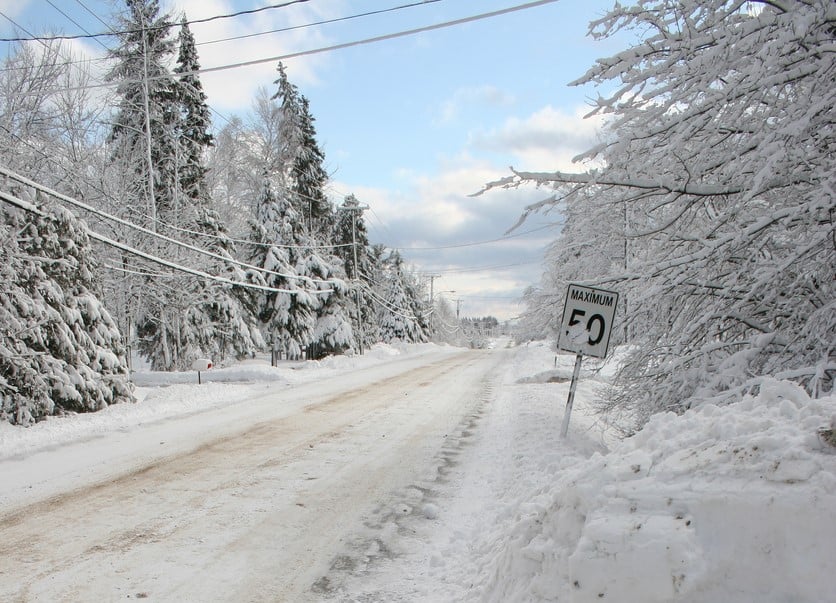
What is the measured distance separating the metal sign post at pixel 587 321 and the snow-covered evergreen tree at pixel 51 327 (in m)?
8.73

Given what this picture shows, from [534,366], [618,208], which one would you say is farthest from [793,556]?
[534,366]

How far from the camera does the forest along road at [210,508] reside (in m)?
3.77

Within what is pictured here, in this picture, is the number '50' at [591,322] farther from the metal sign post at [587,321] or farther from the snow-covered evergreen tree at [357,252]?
the snow-covered evergreen tree at [357,252]

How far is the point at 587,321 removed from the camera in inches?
282

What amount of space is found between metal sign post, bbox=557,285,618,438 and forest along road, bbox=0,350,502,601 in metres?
2.45

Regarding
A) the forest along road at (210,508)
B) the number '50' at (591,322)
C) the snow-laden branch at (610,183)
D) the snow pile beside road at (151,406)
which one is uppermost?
the snow-laden branch at (610,183)

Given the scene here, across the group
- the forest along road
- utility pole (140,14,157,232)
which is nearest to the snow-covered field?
the forest along road

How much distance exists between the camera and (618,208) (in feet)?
18.3

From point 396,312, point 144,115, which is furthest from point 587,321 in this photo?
point 396,312

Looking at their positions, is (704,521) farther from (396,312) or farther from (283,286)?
(396,312)

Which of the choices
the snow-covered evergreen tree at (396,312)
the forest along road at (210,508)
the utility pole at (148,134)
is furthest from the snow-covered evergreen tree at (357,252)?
the forest along road at (210,508)

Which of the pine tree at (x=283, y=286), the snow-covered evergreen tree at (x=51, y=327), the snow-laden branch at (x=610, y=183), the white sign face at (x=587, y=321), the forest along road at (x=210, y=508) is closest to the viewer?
the forest along road at (x=210, y=508)

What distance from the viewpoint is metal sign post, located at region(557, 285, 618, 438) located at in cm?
Result: 679

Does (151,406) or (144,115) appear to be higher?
(144,115)
